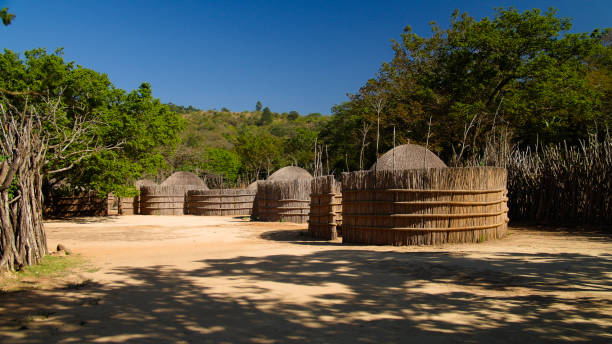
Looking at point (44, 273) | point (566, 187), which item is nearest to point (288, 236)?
point (44, 273)

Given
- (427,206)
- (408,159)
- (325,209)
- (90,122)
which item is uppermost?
(90,122)

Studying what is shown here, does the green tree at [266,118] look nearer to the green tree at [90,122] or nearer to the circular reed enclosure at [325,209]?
the green tree at [90,122]

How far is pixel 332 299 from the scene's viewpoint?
4934 millimetres

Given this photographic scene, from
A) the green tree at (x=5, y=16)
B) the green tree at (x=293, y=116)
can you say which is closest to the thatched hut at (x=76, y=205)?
the green tree at (x=5, y=16)

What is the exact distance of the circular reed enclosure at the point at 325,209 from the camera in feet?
37.1

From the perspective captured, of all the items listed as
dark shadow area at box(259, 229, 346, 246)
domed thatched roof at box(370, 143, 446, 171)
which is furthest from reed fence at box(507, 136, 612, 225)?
dark shadow area at box(259, 229, 346, 246)

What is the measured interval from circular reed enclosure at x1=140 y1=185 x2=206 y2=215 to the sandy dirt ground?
56.3 feet

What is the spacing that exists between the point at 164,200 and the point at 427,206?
19.4m

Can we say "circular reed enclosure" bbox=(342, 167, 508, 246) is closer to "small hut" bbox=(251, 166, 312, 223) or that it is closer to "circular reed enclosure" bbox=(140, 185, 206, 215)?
"small hut" bbox=(251, 166, 312, 223)

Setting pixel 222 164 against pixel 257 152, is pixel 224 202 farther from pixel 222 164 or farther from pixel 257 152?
pixel 257 152

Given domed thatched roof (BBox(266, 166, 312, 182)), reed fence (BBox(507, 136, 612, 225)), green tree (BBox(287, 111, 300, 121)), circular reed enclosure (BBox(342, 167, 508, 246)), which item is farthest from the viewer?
green tree (BBox(287, 111, 300, 121))

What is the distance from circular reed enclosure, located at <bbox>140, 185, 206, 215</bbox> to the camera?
81.9 feet

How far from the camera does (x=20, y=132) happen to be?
6988mm

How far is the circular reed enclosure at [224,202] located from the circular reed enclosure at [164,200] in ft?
6.10
